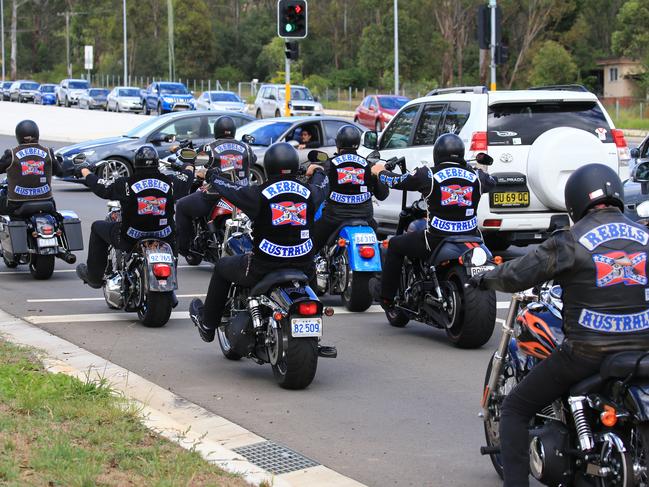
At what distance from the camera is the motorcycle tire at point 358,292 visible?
446 inches

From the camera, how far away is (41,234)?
13.2 meters

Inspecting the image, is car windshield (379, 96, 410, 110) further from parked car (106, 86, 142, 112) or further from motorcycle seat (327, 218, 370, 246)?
motorcycle seat (327, 218, 370, 246)

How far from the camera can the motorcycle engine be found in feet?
17.3

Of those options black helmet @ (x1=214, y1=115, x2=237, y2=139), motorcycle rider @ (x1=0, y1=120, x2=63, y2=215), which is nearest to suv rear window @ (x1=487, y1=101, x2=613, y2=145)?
black helmet @ (x1=214, y1=115, x2=237, y2=139)

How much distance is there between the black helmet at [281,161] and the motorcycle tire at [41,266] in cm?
585

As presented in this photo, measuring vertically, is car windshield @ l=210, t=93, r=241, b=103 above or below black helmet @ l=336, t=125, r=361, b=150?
above

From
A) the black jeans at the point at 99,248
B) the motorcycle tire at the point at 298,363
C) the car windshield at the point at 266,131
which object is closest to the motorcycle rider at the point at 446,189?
the motorcycle tire at the point at 298,363

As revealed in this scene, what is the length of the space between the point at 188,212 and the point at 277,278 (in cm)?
597

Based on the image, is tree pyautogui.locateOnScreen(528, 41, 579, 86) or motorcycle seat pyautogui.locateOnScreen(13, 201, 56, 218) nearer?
motorcycle seat pyautogui.locateOnScreen(13, 201, 56, 218)

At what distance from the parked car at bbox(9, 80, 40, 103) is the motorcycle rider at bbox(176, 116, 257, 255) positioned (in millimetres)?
64489

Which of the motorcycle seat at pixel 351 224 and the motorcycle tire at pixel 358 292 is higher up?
the motorcycle seat at pixel 351 224

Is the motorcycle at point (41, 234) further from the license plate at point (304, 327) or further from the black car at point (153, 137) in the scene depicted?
the black car at point (153, 137)

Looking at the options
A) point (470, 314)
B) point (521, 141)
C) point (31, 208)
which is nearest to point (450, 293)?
point (470, 314)

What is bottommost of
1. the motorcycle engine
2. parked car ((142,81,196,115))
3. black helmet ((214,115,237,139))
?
the motorcycle engine
